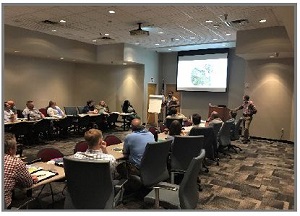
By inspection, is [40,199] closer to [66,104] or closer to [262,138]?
[262,138]

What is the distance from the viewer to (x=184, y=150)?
374 cm

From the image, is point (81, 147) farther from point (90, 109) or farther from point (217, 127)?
point (90, 109)

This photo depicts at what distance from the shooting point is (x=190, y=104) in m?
12.2

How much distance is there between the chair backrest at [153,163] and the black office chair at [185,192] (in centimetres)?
34

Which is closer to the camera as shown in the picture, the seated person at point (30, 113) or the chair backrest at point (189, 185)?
the chair backrest at point (189, 185)

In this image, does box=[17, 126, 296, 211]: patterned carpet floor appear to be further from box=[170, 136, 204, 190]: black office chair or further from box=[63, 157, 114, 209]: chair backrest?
box=[63, 157, 114, 209]: chair backrest

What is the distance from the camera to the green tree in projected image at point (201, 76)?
436 inches

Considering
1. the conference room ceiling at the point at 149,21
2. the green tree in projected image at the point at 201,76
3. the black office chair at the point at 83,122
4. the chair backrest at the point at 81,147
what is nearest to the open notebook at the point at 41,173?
the chair backrest at the point at 81,147

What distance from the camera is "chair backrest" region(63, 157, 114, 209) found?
7.35 feet

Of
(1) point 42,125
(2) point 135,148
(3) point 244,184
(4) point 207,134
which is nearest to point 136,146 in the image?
(2) point 135,148

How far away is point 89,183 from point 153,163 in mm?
1094

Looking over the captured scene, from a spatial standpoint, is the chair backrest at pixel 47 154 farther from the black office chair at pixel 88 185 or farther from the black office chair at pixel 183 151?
the black office chair at pixel 183 151

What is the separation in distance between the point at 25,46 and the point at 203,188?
756cm

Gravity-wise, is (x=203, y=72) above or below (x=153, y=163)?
above
